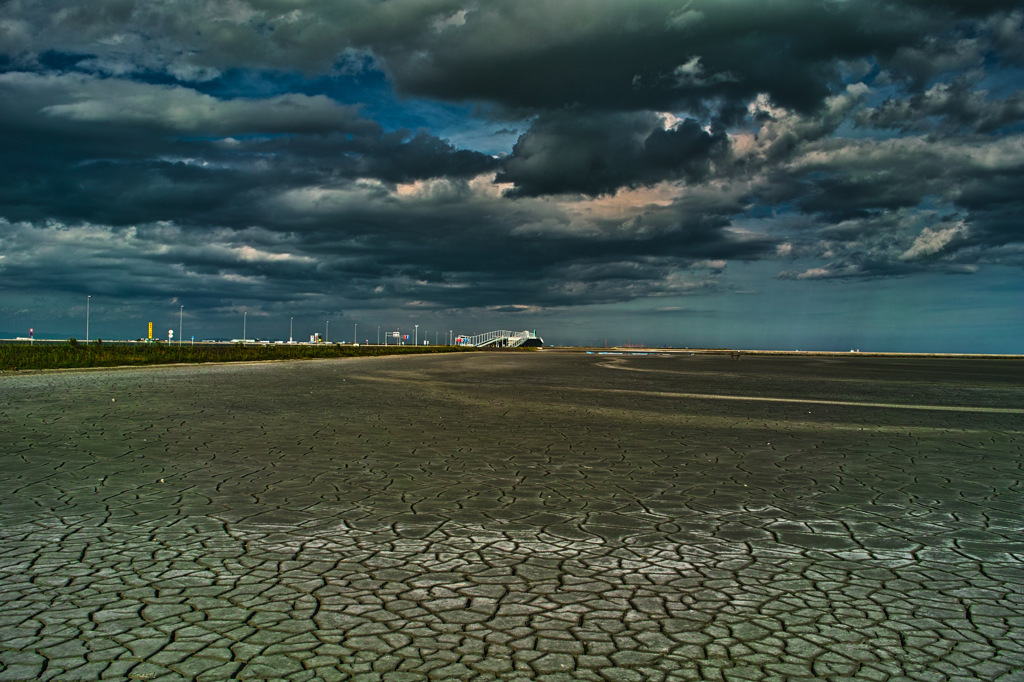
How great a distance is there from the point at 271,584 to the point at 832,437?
34.8ft

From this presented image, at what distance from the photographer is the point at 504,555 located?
5316 millimetres

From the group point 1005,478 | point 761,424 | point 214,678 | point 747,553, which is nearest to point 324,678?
point 214,678

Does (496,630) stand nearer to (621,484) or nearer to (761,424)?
(621,484)

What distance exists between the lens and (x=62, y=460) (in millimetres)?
9102

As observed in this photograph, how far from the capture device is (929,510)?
6977 mm

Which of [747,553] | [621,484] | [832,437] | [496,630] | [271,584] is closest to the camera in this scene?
[496,630]

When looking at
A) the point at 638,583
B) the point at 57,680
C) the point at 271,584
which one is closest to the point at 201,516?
the point at 271,584

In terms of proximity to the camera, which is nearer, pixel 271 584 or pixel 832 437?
pixel 271 584

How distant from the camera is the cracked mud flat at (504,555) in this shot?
3.60 m

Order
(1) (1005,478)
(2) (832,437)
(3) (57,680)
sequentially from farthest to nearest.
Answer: (2) (832,437) < (1) (1005,478) < (3) (57,680)

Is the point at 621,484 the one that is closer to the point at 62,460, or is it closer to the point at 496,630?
the point at 496,630

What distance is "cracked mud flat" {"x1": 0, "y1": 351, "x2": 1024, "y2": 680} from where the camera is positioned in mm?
3598

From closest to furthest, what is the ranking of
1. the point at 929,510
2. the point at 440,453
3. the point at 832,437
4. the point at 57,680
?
the point at 57,680
the point at 929,510
the point at 440,453
the point at 832,437

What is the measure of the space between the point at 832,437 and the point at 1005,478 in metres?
3.60
